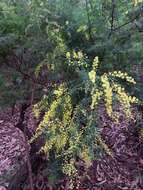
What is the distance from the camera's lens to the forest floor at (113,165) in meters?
3.70

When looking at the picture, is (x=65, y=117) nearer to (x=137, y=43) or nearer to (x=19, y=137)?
(x=137, y=43)

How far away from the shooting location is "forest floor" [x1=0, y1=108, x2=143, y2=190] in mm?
3701

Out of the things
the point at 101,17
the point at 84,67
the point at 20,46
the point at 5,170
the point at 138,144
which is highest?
the point at 101,17

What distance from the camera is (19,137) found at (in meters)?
4.75

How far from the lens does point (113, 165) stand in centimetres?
393

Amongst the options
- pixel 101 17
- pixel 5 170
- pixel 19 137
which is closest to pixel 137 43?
pixel 101 17

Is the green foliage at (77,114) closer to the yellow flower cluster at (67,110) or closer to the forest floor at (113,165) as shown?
the yellow flower cluster at (67,110)

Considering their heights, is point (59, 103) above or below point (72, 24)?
below

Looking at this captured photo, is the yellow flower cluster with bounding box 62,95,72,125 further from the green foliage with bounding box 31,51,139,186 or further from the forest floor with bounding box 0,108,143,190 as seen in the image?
the forest floor with bounding box 0,108,143,190

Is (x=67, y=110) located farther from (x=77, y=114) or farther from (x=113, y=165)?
(x=113, y=165)

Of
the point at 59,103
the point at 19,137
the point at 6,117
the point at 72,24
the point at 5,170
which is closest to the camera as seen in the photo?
the point at 59,103

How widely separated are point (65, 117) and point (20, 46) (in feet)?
2.15

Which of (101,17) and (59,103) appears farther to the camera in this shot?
(101,17)

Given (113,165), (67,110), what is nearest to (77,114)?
(67,110)
